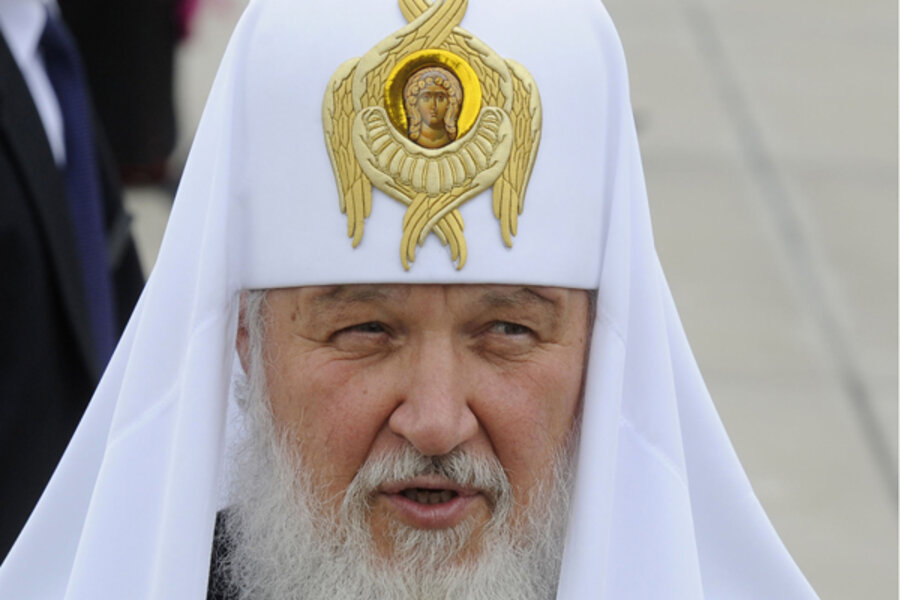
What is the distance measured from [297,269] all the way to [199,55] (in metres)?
8.18

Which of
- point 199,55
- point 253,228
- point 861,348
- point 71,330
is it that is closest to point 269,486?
point 253,228

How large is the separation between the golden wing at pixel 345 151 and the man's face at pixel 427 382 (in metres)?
0.13

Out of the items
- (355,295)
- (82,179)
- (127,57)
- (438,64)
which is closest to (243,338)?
(355,295)

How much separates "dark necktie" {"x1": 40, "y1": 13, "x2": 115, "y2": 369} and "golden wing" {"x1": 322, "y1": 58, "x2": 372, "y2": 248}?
6.00 feet

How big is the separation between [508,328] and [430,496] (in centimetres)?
32

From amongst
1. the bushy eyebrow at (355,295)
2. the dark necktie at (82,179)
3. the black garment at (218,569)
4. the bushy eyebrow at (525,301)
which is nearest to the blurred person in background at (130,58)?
the dark necktie at (82,179)

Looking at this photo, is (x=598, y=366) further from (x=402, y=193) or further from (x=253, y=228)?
(x=253, y=228)

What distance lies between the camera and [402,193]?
273cm

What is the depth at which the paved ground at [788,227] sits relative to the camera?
6.81 metres

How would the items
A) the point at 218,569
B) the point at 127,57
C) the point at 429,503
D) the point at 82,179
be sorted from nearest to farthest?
the point at 429,503 → the point at 218,569 → the point at 82,179 → the point at 127,57

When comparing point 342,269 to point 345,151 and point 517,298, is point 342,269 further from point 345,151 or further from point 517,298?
point 517,298

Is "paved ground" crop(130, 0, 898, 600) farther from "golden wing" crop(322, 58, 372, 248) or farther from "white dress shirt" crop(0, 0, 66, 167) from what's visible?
"golden wing" crop(322, 58, 372, 248)

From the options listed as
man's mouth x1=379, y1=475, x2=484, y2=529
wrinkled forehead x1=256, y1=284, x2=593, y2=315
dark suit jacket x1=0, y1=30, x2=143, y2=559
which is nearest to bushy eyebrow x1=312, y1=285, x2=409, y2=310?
wrinkled forehead x1=256, y1=284, x2=593, y2=315

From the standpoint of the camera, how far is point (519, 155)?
9.04 ft
